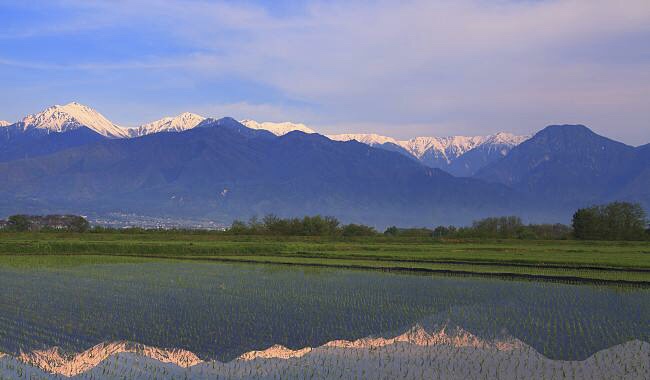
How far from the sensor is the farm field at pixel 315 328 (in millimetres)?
18031

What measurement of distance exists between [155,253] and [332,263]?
804 inches

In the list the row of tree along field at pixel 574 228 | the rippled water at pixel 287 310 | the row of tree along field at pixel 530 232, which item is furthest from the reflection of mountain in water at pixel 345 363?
the row of tree along field at pixel 574 228

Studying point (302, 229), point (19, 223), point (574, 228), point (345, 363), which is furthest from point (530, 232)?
point (345, 363)

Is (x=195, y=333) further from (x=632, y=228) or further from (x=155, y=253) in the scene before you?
(x=632, y=228)

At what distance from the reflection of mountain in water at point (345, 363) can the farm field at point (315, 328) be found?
3cm

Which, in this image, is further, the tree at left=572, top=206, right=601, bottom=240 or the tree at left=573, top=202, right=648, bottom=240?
the tree at left=572, top=206, right=601, bottom=240

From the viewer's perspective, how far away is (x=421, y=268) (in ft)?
158

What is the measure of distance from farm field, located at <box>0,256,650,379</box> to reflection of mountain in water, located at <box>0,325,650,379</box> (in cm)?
3

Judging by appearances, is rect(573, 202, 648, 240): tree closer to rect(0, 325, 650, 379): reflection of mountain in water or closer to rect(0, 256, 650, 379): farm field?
rect(0, 256, 650, 379): farm field

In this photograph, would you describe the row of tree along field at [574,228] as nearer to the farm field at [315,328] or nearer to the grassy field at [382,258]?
the grassy field at [382,258]

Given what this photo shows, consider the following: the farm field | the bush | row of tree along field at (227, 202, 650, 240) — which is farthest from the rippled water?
row of tree along field at (227, 202, 650, 240)

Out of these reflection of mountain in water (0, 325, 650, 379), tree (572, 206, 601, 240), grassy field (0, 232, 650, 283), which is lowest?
reflection of mountain in water (0, 325, 650, 379)

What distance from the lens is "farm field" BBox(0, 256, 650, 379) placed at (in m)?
18.0

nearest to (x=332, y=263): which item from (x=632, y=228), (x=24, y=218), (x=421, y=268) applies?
(x=421, y=268)
